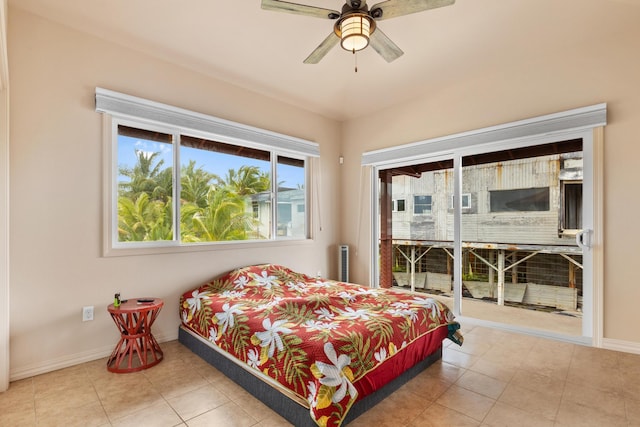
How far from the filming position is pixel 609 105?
2.76m

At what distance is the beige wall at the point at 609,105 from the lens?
2.68 meters

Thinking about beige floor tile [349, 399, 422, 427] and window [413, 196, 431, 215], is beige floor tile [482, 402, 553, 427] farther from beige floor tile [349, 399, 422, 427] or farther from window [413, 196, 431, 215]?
window [413, 196, 431, 215]

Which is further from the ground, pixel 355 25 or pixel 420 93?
pixel 420 93

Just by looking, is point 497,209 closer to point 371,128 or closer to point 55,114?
point 371,128

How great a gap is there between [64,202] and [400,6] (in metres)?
2.82

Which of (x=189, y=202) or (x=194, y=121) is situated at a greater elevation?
(x=194, y=121)

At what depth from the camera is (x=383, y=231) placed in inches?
179

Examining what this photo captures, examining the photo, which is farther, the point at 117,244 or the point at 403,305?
the point at 117,244

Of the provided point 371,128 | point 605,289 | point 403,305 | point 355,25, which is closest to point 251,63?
point 355,25

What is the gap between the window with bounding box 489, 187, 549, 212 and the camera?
10.5ft

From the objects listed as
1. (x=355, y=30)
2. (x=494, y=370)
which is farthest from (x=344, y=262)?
(x=355, y=30)

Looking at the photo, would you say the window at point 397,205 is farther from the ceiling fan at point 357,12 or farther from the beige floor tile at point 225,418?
the beige floor tile at point 225,418

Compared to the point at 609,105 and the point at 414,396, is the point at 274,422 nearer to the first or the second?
the point at 414,396

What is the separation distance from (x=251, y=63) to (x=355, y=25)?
5.09ft
